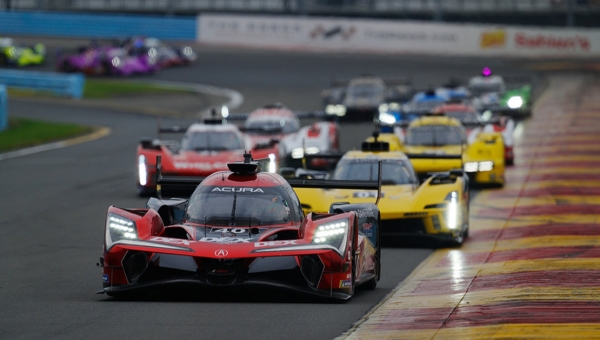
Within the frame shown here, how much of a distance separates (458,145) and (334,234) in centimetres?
1312

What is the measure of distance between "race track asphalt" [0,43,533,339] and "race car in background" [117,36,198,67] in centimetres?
2042

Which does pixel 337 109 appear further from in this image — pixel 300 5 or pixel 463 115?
pixel 300 5

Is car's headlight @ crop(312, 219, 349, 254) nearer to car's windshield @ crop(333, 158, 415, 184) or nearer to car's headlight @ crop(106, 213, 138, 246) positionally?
car's headlight @ crop(106, 213, 138, 246)

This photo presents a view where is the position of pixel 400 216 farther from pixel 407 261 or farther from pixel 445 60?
pixel 445 60

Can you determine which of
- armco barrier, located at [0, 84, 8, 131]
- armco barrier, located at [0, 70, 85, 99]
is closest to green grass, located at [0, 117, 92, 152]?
armco barrier, located at [0, 84, 8, 131]

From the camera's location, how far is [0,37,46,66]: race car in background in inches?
2202

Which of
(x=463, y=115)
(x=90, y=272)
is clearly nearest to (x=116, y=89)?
(x=463, y=115)

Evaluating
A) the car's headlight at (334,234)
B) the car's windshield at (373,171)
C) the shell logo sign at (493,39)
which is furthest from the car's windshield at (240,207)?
the shell logo sign at (493,39)

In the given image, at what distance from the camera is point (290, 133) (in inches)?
1097

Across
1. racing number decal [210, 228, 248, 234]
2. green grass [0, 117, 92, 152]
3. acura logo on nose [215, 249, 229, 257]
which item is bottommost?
green grass [0, 117, 92, 152]

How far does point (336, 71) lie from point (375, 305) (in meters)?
46.0

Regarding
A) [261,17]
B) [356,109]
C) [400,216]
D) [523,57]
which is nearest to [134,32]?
[261,17]

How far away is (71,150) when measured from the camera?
A: 1191 inches

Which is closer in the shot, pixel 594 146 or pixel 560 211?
pixel 560 211
